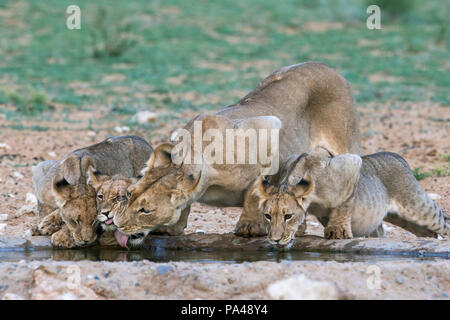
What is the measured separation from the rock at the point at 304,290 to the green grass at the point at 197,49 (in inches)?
360

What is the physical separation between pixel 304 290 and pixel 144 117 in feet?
27.9

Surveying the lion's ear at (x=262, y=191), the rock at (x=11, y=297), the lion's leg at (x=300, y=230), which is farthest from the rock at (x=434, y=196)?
the rock at (x=11, y=297)

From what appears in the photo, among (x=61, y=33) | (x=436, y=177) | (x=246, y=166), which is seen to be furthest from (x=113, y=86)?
(x=246, y=166)

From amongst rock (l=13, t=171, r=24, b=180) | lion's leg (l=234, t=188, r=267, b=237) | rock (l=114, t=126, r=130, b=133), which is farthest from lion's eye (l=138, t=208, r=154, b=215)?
rock (l=114, t=126, r=130, b=133)

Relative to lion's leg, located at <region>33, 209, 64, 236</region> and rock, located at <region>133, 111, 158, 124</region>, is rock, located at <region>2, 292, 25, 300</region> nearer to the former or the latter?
lion's leg, located at <region>33, 209, 64, 236</region>

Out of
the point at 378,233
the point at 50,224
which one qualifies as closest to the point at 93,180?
the point at 50,224

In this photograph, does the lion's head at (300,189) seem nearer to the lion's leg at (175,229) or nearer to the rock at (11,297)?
the lion's leg at (175,229)

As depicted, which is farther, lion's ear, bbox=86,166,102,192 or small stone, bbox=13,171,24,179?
small stone, bbox=13,171,24,179

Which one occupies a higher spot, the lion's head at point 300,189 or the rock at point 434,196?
the lion's head at point 300,189

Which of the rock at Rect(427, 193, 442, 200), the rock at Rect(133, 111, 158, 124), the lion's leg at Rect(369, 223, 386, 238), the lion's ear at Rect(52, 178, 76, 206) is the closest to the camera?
the lion's ear at Rect(52, 178, 76, 206)

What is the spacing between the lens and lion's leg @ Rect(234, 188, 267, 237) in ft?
23.1

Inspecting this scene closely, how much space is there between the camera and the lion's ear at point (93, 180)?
6.62 meters

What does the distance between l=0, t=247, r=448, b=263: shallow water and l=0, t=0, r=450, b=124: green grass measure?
7.22 m
